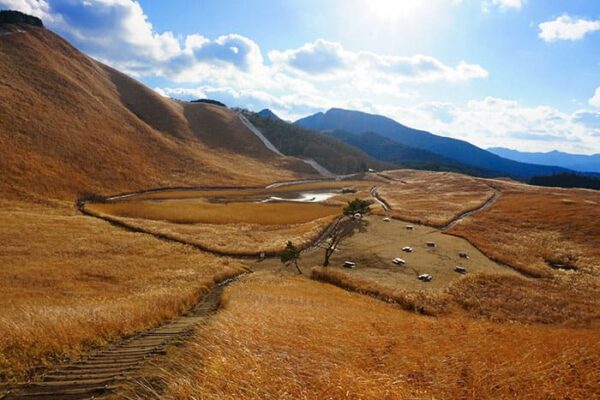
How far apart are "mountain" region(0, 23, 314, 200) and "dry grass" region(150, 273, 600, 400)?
87247 mm

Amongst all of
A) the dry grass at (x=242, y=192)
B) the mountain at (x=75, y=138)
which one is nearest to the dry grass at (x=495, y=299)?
the mountain at (x=75, y=138)

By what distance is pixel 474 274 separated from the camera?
45.2m

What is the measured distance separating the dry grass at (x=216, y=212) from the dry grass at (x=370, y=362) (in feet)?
196

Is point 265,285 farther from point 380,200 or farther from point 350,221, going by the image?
point 380,200

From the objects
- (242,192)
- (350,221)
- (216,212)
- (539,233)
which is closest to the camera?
(539,233)

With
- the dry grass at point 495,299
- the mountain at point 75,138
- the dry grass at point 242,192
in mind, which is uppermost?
the mountain at point 75,138

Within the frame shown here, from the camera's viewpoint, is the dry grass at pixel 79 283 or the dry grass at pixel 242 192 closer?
the dry grass at pixel 79 283

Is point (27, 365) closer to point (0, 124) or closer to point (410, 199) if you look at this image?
point (410, 199)

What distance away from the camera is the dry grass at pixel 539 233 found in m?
54.7

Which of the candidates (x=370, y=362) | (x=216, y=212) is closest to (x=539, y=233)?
(x=216, y=212)

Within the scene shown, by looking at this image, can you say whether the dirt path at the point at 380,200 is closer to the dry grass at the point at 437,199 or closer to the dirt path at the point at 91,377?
the dry grass at the point at 437,199

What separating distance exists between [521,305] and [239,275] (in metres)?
30.9

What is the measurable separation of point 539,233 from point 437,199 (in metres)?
47.7

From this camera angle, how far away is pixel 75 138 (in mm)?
125438
